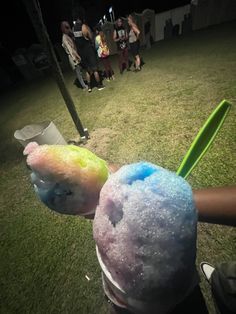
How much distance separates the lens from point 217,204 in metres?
0.87

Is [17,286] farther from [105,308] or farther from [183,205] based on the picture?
[183,205]

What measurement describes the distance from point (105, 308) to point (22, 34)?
20415 mm

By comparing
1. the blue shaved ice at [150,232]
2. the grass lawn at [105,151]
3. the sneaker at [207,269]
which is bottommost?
the grass lawn at [105,151]

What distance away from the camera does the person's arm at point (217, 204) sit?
864 mm

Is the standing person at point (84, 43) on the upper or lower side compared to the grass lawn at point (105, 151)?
upper

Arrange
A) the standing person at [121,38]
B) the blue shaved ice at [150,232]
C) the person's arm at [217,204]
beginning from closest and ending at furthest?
the blue shaved ice at [150,232]
the person's arm at [217,204]
the standing person at [121,38]

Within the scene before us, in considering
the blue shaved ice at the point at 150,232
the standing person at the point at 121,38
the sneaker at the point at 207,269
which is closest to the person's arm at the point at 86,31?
the standing person at the point at 121,38

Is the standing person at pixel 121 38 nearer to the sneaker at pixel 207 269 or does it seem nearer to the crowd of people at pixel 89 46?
the crowd of people at pixel 89 46

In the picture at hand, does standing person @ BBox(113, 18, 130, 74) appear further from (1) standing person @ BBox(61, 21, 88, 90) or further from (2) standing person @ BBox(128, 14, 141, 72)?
(1) standing person @ BBox(61, 21, 88, 90)

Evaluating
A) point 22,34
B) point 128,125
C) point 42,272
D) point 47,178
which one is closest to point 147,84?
point 128,125

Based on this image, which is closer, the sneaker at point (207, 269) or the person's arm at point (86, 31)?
the sneaker at point (207, 269)

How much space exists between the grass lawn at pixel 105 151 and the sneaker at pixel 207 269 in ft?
0.34

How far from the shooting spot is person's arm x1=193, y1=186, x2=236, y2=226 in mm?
864

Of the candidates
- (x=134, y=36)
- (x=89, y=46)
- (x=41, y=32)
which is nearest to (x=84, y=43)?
(x=89, y=46)
